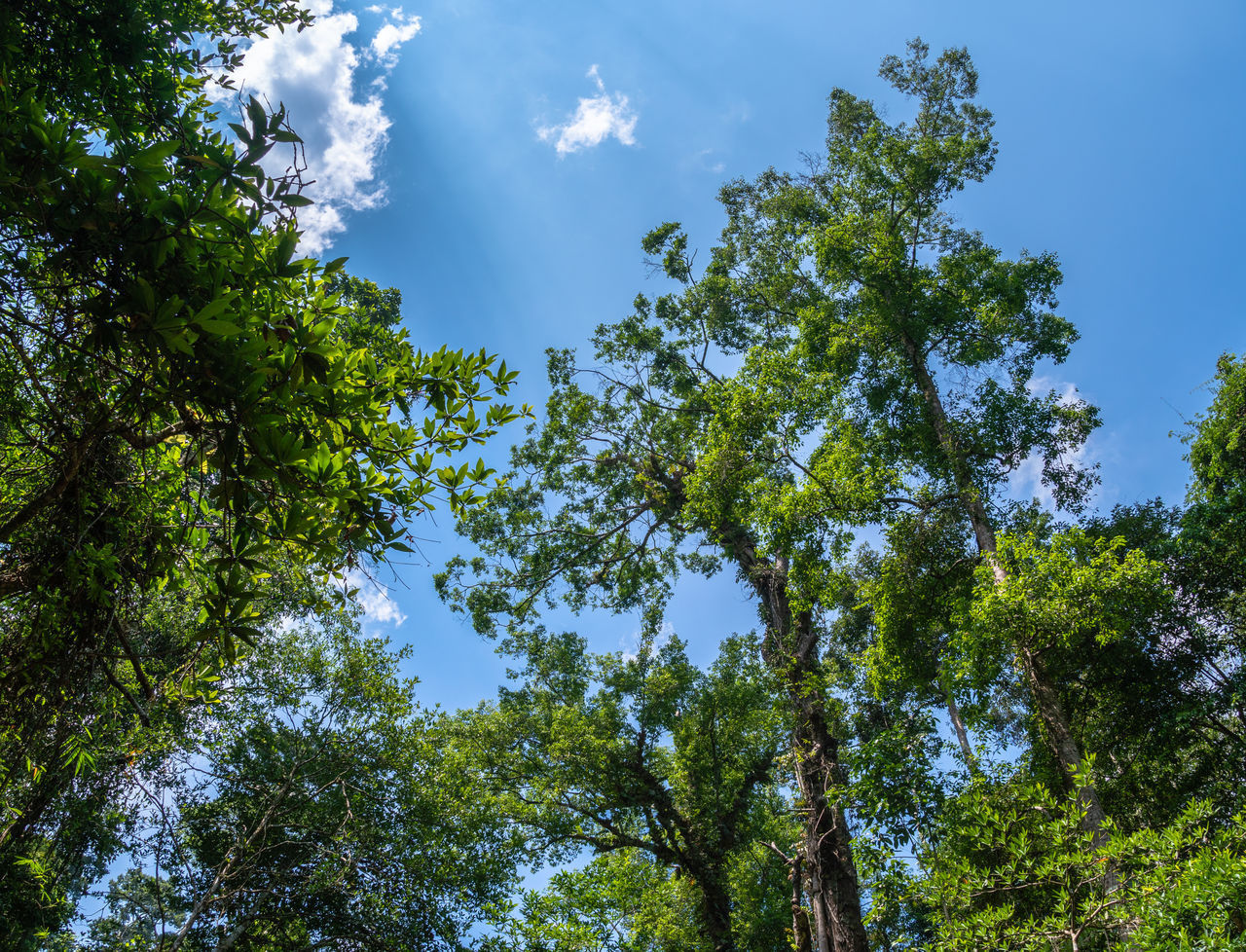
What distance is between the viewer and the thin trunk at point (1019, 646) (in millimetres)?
6609

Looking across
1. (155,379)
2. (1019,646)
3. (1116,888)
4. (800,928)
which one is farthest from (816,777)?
(155,379)

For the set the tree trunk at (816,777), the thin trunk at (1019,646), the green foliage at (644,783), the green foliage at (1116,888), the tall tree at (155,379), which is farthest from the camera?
the green foliage at (644,783)

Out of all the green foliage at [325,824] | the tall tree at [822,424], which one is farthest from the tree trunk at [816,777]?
the green foliage at [325,824]

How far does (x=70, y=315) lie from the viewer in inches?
72.8

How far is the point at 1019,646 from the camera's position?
7.12 m

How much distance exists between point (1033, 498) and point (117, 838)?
1413 centimetres

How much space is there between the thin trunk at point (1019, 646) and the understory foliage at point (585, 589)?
0.06 metres

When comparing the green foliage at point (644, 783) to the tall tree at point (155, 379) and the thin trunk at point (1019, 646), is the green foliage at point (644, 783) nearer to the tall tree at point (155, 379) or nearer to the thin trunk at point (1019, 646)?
the thin trunk at point (1019, 646)

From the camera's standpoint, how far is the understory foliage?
198 cm

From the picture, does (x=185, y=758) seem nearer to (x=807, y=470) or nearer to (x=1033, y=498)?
(x=807, y=470)

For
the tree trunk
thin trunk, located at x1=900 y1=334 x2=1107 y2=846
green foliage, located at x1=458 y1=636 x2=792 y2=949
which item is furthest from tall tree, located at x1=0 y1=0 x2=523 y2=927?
green foliage, located at x1=458 y1=636 x2=792 y2=949

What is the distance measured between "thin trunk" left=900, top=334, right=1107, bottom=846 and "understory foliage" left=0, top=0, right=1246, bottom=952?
0.19 ft

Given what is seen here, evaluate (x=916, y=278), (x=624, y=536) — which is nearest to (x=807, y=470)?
(x=916, y=278)

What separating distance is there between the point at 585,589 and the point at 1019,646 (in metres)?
7.79
